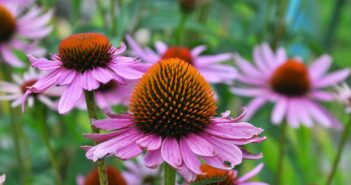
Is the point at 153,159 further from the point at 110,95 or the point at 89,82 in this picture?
the point at 110,95

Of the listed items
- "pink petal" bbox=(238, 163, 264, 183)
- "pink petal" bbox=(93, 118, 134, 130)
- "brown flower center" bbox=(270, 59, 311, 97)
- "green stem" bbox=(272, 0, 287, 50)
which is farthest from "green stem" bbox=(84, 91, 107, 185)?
"green stem" bbox=(272, 0, 287, 50)

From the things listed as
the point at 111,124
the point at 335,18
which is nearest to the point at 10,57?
the point at 111,124

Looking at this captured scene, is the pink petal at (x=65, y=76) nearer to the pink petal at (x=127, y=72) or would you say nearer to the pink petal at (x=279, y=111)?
the pink petal at (x=127, y=72)

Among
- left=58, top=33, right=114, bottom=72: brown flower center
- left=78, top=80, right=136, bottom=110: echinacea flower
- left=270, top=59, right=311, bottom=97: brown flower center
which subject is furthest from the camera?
left=270, top=59, right=311, bottom=97: brown flower center

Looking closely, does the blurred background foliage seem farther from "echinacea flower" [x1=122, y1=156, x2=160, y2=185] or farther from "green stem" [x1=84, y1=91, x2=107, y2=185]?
"green stem" [x1=84, y1=91, x2=107, y2=185]

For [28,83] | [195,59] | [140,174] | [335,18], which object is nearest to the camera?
[28,83]

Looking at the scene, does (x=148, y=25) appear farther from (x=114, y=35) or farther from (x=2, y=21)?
(x=2, y=21)

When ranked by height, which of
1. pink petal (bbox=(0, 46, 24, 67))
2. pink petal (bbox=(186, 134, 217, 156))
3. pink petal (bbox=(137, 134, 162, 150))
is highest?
pink petal (bbox=(0, 46, 24, 67))

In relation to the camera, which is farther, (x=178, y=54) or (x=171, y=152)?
(x=178, y=54)
